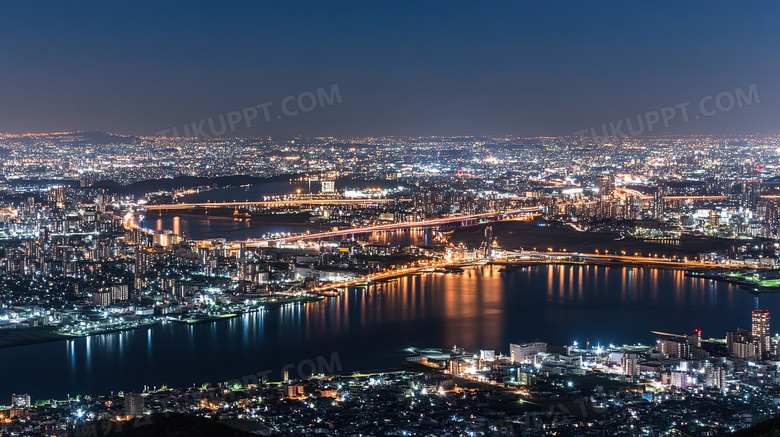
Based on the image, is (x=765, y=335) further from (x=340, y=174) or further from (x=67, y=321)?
(x=340, y=174)

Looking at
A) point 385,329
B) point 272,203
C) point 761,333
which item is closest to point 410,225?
point 272,203

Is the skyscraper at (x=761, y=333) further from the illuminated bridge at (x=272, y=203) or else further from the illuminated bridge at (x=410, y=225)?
the illuminated bridge at (x=272, y=203)

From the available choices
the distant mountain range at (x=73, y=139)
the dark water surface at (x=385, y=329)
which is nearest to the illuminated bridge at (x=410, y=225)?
the dark water surface at (x=385, y=329)

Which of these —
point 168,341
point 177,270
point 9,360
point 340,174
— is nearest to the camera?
point 9,360

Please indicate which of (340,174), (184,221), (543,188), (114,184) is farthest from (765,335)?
(340,174)

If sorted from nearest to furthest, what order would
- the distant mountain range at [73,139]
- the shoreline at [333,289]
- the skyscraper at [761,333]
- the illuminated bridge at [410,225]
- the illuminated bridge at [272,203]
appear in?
the skyscraper at [761,333]
the shoreline at [333,289]
the illuminated bridge at [410,225]
the illuminated bridge at [272,203]
the distant mountain range at [73,139]
